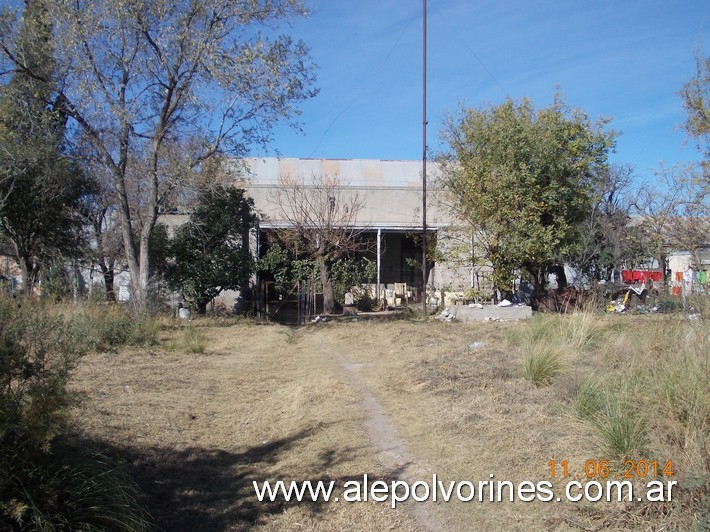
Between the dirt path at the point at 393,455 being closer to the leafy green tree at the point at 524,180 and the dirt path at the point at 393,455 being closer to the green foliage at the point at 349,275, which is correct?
the leafy green tree at the point at 524,180

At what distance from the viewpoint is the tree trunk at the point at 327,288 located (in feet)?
75.7

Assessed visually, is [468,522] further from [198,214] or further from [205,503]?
[198,214]

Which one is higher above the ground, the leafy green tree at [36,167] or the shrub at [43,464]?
the leafy green tree at [36,167]

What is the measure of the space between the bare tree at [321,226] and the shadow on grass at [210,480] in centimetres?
1670

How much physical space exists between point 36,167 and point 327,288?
10.7m

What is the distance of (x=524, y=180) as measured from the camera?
1922 cm

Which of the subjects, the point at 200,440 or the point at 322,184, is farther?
the point at 322,184

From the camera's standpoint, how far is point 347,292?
24.9 metres

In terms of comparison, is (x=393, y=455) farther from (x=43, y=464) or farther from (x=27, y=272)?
(x=27, y=272)

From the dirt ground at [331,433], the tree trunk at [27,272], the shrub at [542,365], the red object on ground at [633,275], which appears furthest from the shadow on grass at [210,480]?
the red object on ground at [633,275]

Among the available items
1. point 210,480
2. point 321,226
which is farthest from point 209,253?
point 210,480

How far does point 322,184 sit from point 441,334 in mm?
11662

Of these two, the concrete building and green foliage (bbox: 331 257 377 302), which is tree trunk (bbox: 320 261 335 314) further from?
the concrete building

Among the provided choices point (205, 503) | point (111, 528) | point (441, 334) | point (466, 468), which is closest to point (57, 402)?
point (111, 528)
